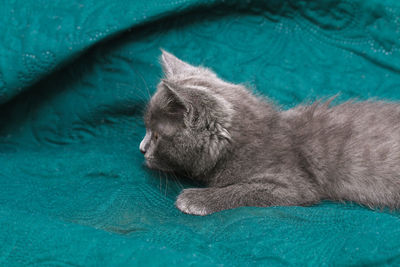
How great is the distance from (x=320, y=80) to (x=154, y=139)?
1.00m

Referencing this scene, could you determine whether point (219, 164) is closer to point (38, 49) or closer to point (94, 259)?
point (94, 259)

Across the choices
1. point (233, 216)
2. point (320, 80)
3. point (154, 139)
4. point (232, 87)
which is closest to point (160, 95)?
point (154, 139)

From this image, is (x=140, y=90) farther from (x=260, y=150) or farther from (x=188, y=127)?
(x=260, y=150)

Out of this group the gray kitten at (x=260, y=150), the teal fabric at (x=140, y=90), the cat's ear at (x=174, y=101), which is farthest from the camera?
the gray kitten at (x=260, y=150)

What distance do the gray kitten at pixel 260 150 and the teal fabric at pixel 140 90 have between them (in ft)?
0.32

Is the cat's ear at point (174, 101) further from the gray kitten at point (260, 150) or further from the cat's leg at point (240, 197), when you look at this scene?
the cat's leg at point (240, 197)

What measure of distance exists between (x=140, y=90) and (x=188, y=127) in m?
0.60

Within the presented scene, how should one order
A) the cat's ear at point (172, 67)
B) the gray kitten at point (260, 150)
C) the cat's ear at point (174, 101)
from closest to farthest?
1. the cat's ear at point (174, 101)
2. the gray kitten at point (260, 150)
3. the cat's ear at point (172, 67)

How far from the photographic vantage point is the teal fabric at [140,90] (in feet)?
4.45

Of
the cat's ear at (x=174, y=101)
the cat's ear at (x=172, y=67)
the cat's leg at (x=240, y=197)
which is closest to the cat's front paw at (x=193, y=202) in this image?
Answer: the cat's leg at (x=240, y=197)

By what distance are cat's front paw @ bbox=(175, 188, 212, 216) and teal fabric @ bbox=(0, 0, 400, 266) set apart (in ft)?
0.11

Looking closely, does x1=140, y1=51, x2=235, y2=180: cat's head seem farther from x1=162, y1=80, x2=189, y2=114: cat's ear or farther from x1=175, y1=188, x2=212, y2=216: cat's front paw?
x1=175, y1=188, x2=212, y2=216: cat's front paw

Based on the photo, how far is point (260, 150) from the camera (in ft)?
5.49

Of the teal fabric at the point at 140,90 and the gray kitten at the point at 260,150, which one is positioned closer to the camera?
the teal fabric at the point at 140,90
